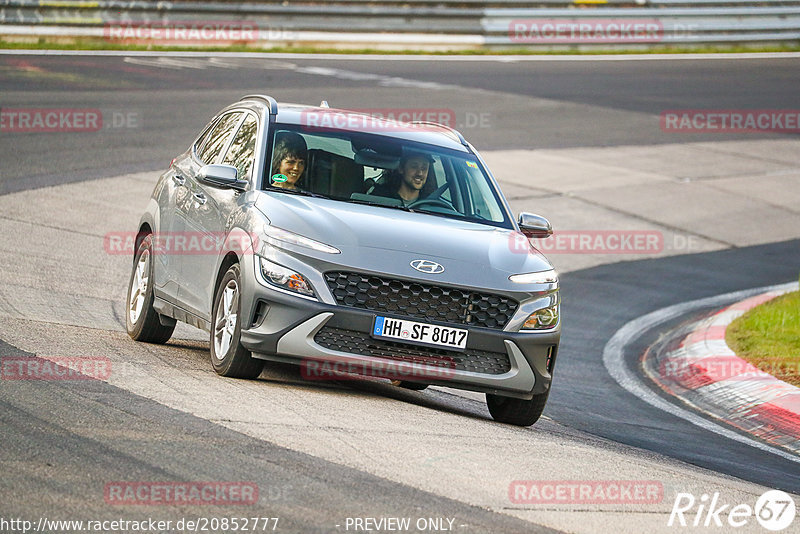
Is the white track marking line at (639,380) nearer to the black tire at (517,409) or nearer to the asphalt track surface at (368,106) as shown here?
the asphalt track surface at (368,106)

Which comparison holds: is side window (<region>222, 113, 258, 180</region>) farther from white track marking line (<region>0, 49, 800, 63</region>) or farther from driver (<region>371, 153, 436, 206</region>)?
white track marking line (<region>0, 49, 800, 63</region>)

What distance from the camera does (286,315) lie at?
25.7 feet

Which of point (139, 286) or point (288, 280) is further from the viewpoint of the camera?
point (139, 286)

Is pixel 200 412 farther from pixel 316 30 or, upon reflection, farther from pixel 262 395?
pixel 316 30

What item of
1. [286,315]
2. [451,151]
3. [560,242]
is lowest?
[560,242]

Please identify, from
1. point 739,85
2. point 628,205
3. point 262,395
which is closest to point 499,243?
point 262,395

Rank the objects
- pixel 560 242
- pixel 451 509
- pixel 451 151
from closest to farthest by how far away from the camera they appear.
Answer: pixel 451 509
pixel 451 151
pixel 560 242

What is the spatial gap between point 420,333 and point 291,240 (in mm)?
951

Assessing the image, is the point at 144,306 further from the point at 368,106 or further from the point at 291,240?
the point at 368,106

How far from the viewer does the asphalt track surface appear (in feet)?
19.4

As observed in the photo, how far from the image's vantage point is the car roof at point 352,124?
30.7ft

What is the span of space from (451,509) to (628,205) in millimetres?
14153

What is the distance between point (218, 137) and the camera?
10016 millimetres

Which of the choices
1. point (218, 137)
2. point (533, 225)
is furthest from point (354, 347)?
point (218, 137)
